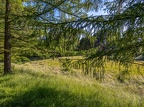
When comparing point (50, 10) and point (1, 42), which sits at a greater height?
point (50, 10)

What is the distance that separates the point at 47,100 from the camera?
552cm

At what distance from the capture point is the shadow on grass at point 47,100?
5.28 metres

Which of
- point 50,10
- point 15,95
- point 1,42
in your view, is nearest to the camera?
point 15,95

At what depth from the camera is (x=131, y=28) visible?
4355 mm

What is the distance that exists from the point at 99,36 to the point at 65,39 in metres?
0.80

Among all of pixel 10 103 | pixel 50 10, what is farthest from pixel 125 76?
pixel 50 10

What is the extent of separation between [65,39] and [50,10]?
2.35 metres

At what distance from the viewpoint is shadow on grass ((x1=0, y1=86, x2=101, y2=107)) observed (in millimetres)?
5280

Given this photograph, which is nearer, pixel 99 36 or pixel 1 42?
pixel 99 36

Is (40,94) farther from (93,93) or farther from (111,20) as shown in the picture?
(111,20)

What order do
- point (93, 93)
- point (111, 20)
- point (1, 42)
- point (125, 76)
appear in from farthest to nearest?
point (1, 42) → point (93, 93) → point (125, 76) → point (111, 20)

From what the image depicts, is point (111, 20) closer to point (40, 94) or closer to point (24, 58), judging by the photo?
point (40, 94)

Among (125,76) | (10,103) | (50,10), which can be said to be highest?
(50,10)

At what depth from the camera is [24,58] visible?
1070 centimetres
